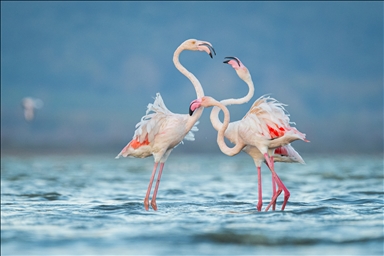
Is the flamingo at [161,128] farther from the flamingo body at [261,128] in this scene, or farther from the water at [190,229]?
the water at [190,229]

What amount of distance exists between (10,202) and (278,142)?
5.39 metres

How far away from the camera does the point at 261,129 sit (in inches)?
364

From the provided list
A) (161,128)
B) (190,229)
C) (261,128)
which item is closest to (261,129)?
(261,128)

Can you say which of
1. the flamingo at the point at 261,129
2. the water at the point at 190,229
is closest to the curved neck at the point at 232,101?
the flamingo at the point at 261,129

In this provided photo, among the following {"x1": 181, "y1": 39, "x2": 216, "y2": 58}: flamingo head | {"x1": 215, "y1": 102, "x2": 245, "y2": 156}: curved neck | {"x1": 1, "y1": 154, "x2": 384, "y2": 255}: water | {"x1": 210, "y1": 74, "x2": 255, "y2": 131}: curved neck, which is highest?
{"x1": 181, "y1": 39, "x2": 216, "y2": 58}: flamingo head

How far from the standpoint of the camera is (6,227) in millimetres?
7637

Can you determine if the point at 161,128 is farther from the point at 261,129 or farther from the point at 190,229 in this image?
the point at 190,229

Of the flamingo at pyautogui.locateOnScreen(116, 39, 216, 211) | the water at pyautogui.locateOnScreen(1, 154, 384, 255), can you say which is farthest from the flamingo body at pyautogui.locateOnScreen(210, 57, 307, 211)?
the water at pyautogui.locateOnScreen(1, 154, 384, 255)

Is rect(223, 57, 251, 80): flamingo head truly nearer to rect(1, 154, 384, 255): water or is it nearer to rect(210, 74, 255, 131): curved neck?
rect(210, 74, 255, 131): curved neck

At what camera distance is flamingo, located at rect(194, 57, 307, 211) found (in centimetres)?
920

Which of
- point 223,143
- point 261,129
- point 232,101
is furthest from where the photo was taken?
point 232,101

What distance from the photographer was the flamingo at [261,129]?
362 inches

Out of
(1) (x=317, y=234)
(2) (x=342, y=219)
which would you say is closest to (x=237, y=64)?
(2) (x=342, y=219)

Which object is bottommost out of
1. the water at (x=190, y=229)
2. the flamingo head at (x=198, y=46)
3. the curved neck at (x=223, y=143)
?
the water at (x=190, y=229)
